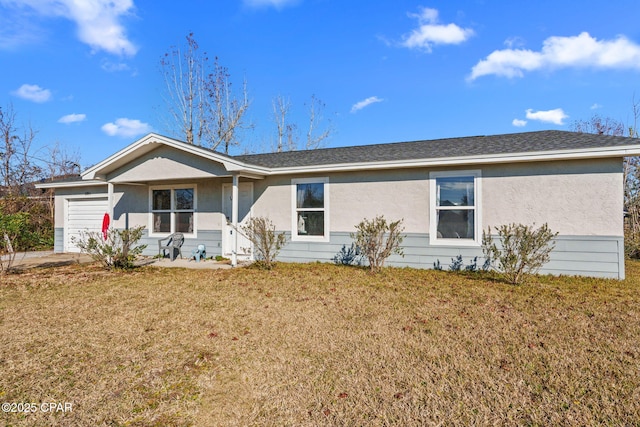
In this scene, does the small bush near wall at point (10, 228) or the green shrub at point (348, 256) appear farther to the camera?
the green shrub at point (348, 256)

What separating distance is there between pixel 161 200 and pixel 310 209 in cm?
543

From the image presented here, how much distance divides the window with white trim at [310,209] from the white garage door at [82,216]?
777 centimetres

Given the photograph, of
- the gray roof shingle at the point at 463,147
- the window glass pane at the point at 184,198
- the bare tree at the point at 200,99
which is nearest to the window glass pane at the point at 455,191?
the gray roof shingle at the point at 463,147

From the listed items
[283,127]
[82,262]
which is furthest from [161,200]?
[283,127]

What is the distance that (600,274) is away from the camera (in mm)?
7473

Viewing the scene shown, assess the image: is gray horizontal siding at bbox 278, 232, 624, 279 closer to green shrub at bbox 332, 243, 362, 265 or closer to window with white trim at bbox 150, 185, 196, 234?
green shrub at bbox 332, 243, 362, 265

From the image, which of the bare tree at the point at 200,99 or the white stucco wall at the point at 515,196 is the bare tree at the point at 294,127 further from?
the white stucco wall at the point at 515,196

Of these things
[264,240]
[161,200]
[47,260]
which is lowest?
[47,260]

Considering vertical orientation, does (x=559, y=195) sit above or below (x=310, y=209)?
above

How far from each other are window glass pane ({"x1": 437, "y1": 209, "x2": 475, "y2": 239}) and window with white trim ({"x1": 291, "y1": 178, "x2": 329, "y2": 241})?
3.08 m

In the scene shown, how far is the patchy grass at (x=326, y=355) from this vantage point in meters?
2.68

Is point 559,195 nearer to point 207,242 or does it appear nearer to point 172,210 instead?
point 207,242

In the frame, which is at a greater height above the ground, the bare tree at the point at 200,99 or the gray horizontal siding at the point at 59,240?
the bare tree at the point at 200,99

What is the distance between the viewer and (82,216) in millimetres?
13406
